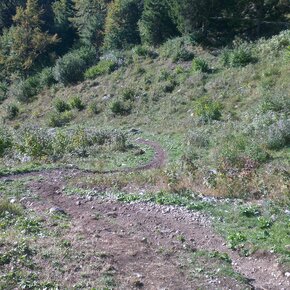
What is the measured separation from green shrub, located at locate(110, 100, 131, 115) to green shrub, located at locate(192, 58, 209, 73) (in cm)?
460

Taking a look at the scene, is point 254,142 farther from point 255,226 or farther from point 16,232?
point 16,232

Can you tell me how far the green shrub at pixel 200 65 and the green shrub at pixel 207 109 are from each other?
176 inches

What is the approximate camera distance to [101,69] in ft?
127

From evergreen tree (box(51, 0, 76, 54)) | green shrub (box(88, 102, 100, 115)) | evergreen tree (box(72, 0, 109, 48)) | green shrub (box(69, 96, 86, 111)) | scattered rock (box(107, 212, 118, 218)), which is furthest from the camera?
evergreen tree (box(51, 0, 76, 54))

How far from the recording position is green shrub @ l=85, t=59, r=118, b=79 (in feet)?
126

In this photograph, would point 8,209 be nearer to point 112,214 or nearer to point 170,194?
point 112,214

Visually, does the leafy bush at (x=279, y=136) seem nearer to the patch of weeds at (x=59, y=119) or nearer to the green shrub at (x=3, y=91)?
the patch of weeds at (x=59, y=119)

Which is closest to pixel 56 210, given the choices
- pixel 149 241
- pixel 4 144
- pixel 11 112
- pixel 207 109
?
pixel 149 241

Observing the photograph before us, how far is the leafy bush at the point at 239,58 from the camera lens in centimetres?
2917

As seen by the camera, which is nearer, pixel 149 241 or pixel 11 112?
pixel 149 241

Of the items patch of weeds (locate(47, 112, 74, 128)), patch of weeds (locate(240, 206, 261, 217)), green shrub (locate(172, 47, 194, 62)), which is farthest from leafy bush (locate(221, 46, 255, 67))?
patch of weeds (locate(240, 206, 261, 217))

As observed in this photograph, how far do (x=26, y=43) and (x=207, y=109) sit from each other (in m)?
27.1

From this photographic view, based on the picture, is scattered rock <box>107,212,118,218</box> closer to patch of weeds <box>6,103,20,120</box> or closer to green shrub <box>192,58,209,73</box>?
green shrub <box>192,58,209,73</box>

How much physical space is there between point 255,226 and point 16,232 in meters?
4.39
